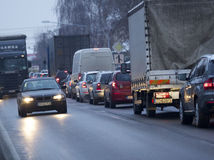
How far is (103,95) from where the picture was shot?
3406cm

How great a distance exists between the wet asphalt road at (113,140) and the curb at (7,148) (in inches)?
4.9

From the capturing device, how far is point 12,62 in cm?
4888

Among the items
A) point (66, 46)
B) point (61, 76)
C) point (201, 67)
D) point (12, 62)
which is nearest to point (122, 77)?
point (201, 67)

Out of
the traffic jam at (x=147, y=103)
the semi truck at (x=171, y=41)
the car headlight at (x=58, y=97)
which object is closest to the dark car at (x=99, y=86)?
the traffic jam at (x=147, y=103)

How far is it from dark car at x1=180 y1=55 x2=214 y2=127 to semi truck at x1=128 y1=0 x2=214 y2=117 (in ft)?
9.02

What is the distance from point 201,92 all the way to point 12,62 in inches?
1309

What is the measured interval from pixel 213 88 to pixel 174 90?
4.94 m

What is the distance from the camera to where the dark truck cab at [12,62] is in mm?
48219

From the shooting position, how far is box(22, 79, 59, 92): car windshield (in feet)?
89.8

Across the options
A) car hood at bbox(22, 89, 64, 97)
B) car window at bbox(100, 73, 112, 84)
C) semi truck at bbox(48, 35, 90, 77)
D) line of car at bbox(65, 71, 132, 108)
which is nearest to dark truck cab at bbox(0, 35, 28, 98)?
semi truck at bbox(48, 35, 90, 77)

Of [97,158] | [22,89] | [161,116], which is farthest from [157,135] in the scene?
[22,89]

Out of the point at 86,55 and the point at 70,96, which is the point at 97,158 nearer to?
the point at 86,55

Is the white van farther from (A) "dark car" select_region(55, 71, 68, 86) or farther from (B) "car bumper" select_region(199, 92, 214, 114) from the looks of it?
(B) "car bumper" select_region(199, 92, 214, 114)

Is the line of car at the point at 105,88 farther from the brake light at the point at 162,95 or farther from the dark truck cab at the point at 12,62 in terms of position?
the brake light at the point at 162,95
